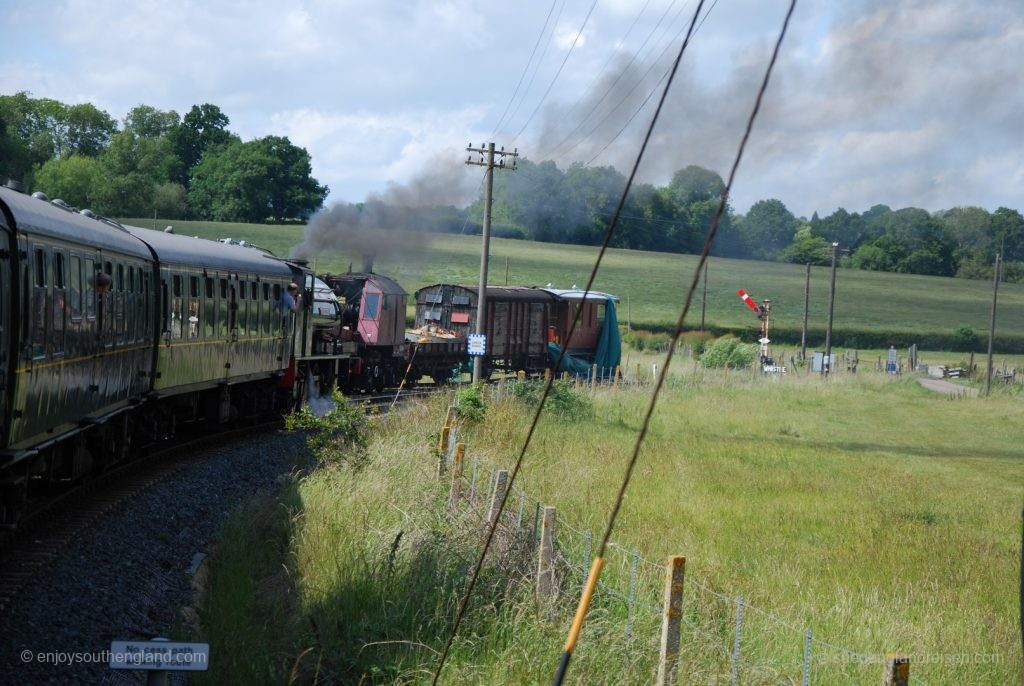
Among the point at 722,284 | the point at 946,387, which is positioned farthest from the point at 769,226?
the point at 946,387

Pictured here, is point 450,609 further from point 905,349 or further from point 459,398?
point 905,349

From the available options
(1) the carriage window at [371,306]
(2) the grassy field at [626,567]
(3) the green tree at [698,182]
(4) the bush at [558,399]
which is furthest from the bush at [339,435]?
(3) the green tree at [698,182]

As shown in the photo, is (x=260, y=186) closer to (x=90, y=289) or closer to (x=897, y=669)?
(x=90, y=289)

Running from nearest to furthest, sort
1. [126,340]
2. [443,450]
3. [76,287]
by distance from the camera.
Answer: [76,287], [126,340], [443,450]

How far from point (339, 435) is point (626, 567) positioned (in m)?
8.02

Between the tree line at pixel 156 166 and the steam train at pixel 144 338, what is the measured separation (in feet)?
176

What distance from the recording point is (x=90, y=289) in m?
12.1

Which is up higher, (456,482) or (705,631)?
(456,482)

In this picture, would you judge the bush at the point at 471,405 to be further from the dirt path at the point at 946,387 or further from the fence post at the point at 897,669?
the dirt path at the point at 946,387

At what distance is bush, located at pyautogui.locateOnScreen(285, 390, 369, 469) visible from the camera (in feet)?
53.4

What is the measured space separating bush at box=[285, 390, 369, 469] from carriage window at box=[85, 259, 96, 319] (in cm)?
467

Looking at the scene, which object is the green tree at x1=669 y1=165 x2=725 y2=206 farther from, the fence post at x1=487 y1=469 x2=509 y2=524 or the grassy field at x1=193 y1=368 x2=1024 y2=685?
the fence post at x1=487 y1=469 x2=509 y2=524

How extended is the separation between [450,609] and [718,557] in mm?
4206

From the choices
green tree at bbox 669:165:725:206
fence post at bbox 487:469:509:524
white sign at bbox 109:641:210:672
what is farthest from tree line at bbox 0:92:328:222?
white sign at bbox 109:641:210:672
